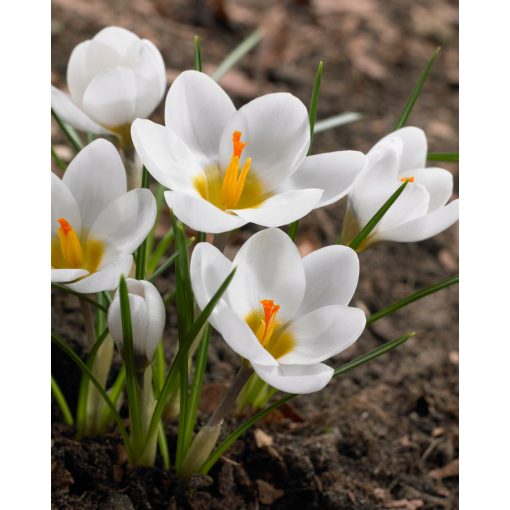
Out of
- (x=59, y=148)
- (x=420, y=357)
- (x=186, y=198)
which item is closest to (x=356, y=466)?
(x=420, y=357)

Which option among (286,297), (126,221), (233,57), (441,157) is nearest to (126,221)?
(126,221)

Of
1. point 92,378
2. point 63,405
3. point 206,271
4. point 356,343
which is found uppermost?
point 206,271

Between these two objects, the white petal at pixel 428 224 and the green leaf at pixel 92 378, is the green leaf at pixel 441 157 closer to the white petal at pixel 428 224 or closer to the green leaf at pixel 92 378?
the white petal at pixel 428 224

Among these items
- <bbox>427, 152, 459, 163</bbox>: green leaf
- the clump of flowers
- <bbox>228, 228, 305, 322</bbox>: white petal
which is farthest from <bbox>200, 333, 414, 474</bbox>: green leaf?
<bbox>427, 152, 459, 163</bbox>: green leaf

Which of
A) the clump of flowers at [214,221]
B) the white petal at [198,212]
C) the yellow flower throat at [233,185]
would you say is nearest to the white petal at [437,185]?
the clump of flowers at [214,221]

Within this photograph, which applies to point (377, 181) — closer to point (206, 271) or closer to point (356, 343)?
point (206, 271)

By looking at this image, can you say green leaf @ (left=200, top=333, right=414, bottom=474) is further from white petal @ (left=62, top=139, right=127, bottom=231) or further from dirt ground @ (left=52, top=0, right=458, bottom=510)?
white petal @ (left=62, top=139, right=127, bottom=231)

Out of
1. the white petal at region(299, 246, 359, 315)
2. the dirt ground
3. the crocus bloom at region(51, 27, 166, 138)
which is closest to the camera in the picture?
the white petal at region(299, 246, 359, 315)
